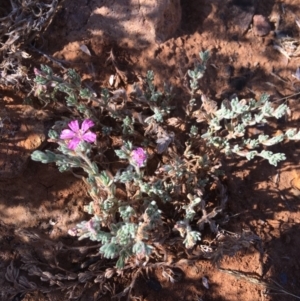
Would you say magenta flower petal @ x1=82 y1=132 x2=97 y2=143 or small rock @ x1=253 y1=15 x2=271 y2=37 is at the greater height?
small rock @ x1=253 y1=15 x2=271 y2=37

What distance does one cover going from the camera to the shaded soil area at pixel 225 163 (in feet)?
9.04

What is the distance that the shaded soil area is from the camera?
275 centimetres

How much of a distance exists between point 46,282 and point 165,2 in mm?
1974

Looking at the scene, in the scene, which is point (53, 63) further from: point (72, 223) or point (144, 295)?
point (144, 295)

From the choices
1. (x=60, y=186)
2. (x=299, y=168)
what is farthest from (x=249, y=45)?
(x=60, y=186)

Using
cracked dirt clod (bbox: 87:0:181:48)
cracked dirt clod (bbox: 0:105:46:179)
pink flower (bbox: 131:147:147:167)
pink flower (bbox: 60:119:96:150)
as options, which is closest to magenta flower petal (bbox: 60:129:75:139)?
pink flower (bbox: 60:119:96:150)

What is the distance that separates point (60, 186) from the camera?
2.82 meters

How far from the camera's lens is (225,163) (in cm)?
299

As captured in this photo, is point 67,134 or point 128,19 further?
point 128,19

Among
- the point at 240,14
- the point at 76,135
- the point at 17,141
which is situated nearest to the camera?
the point at 76,135

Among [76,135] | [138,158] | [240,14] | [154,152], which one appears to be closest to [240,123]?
[154,152]

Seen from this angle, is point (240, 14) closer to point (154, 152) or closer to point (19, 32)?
point (154, 152)

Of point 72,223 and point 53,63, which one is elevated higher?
point 53,63

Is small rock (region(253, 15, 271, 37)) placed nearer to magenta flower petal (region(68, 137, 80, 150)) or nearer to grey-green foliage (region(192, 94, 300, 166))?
grey-green foliage (region(192, 94, 300, 166))
